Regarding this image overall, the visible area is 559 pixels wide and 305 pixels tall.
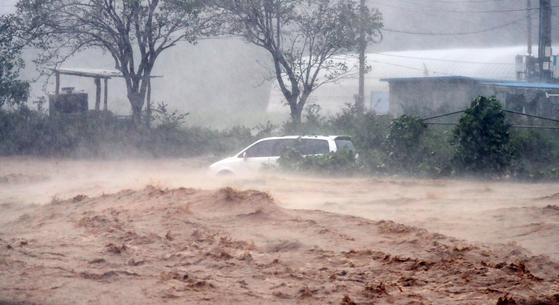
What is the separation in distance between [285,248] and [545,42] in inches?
984

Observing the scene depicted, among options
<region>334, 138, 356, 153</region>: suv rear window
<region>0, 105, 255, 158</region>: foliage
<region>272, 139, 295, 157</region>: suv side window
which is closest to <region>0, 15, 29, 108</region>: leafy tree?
<region>0, 105, 255, 158</region>: foliage

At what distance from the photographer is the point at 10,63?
2105cm

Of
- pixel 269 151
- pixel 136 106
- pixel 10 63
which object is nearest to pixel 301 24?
pixel 136 106

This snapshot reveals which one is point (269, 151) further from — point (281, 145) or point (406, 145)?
point (406, 145)

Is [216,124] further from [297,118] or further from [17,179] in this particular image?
[17,179]

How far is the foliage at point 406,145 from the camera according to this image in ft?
44.2

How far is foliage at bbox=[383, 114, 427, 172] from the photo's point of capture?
13.5m

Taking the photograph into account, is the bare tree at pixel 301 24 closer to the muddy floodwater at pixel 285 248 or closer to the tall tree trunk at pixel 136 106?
the tall tree trunk at pixel 136 106

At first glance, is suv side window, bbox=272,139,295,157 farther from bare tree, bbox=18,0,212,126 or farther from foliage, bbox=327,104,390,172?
bare tree, bbox=18,0,212,126

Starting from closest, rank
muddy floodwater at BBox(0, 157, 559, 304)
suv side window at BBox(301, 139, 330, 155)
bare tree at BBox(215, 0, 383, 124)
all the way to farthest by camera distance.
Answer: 1. muddy floodwater at BBox(0, 157, 559, 304)
2. suv side window at BBox(301, 139, 330, 155)
3. bare tree at BBox(215, 0, 383, 124)

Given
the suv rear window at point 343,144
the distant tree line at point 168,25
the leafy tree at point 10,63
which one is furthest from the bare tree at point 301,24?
the leafy tree at point 10,63

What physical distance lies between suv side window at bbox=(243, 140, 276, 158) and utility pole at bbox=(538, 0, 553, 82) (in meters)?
18.0

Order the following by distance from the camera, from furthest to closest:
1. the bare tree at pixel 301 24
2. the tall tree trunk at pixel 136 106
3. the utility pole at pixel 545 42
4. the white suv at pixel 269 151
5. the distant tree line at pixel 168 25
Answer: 1. the utility pole at pixel 545 42
2. the tall tree trunk at pixel 136 106
3. the bare tree at pixel 301 24
4. the distant tree line at pixel 168 25
5. the white suv at pixel 269 151

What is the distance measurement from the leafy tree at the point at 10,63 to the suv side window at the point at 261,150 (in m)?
11.7
